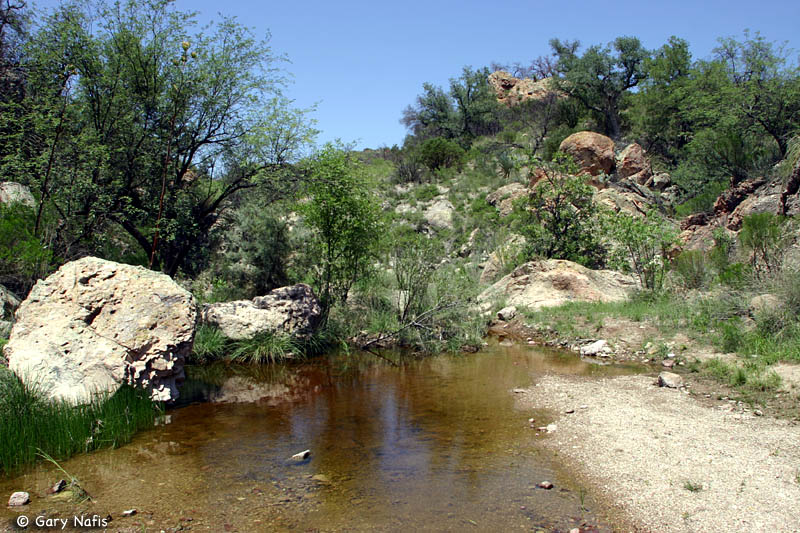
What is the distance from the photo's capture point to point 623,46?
34.3 meters

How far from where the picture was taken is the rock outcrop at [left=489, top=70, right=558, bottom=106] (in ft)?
156

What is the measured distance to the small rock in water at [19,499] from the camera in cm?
473

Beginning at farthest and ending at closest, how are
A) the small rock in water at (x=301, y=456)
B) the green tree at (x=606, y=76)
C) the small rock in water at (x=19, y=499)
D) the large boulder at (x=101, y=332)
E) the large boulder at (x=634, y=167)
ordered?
1. the green tree at (x=606, y=76)
2. the large boulder at (x=634, y=167)
3. the large boulder at (x=101, y=332)
4. the small rock in water at (x=301, y=456)
5. the small rock in water at (x=19, y=499)

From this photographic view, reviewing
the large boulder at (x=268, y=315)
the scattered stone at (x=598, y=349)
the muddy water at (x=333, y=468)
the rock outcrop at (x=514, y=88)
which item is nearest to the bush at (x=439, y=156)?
the rock outcrop at (x=514, y=88)

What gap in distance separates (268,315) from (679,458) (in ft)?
27.2

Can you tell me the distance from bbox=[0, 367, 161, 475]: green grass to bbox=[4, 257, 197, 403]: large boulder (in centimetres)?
25

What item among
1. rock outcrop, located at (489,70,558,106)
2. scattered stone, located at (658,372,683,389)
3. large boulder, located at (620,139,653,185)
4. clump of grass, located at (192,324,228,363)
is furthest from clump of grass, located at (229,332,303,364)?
rock outcrop, located at (489,70,558,106)

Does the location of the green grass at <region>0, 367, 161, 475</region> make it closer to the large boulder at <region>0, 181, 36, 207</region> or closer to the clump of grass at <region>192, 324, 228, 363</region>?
the clump of grass at <region>192, 324, 228, 363</region>

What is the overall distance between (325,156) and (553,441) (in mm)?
8477

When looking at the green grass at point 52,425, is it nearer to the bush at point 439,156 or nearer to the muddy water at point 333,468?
the muddy water at point 333,468

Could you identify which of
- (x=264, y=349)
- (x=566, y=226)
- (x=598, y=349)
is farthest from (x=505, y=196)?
(x=264, y=349)

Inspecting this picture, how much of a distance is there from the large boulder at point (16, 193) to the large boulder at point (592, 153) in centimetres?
1920

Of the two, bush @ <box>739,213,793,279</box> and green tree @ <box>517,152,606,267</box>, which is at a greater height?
green tree @ <box>517,152,606,267</box>

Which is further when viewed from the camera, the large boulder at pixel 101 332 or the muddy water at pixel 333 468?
the large boulder at pixel 101 332
